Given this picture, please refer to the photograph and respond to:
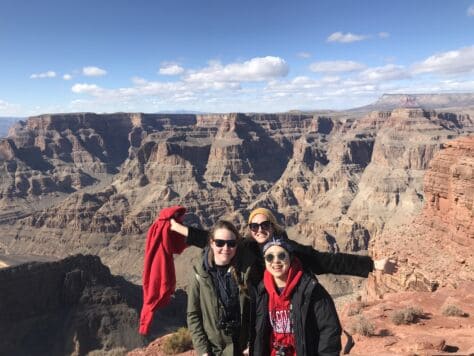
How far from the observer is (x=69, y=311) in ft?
165

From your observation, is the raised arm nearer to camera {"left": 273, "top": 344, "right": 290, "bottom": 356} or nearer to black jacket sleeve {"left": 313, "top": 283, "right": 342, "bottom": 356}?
camera {"left": 273, "top": 344, "right": 290, "bottom": 356}

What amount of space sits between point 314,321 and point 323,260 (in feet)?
3.73

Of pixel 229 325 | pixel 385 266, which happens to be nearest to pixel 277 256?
pixel 229 325

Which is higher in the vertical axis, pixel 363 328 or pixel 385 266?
pixel 385 266

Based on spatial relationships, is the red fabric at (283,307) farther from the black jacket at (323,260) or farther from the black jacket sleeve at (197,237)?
the black jacket sleeve at (197,237)

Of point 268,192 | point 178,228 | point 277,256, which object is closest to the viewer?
point 277,256

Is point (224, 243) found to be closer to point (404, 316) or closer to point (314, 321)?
point (314, 321)

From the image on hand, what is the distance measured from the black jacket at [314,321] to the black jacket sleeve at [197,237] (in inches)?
102

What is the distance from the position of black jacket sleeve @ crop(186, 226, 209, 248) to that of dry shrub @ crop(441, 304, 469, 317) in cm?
1229

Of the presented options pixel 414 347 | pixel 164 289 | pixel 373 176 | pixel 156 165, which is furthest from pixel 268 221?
pixel 156 165

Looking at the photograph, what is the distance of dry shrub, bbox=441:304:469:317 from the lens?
619 inches

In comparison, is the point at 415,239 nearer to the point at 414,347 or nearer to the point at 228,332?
the point at 414,347

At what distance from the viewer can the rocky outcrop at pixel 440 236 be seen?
2645cm

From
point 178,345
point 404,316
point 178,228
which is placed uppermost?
point 178,228
